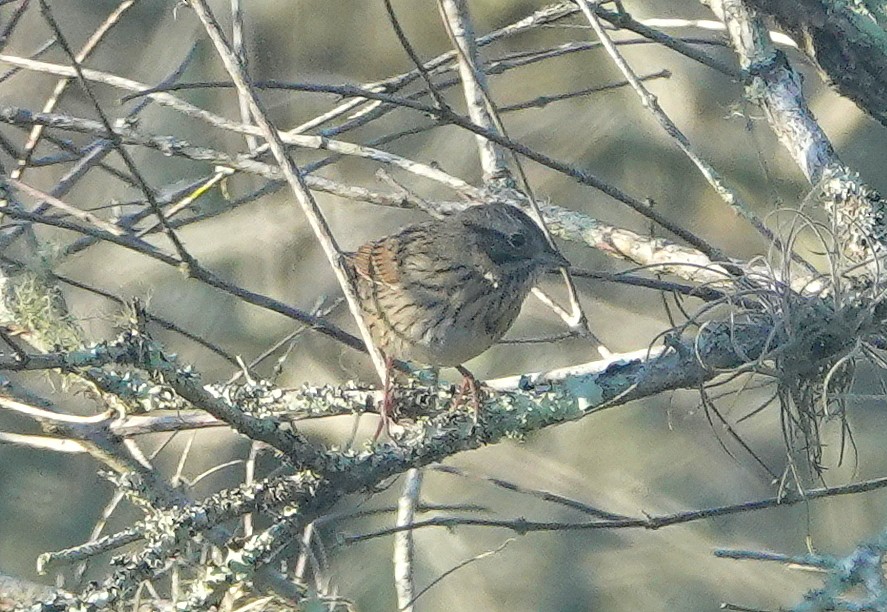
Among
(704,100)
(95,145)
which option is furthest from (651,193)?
(95,145)

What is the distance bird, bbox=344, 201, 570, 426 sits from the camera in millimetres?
3156

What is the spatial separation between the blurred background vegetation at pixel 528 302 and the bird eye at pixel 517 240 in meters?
2.63

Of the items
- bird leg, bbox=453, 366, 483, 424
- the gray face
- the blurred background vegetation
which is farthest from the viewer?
the blurred background vegetation

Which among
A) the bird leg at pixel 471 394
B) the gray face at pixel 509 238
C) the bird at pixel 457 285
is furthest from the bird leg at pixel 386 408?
the gray face at pixel 509 238

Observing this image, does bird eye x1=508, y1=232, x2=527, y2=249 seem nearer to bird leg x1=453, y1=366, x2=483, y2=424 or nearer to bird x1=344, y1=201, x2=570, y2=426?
bird x1=344, y1=201, x2=570, y2=426

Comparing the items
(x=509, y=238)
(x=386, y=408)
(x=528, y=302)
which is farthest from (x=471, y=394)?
(x=528, y=302)

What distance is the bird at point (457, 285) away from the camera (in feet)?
10.4

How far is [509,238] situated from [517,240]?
21 mm

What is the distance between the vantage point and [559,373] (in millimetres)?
2377

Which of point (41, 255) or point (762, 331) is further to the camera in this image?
point (41, 255)

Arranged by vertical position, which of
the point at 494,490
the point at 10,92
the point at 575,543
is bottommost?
the point at 575,543

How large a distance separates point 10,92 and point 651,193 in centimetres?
311

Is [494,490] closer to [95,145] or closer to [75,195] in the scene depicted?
[75,195]

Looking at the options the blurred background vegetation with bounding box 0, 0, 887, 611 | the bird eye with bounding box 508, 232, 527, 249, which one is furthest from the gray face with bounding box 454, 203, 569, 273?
the blurred background vegetation with bounding box 0, 0, 887, 611
